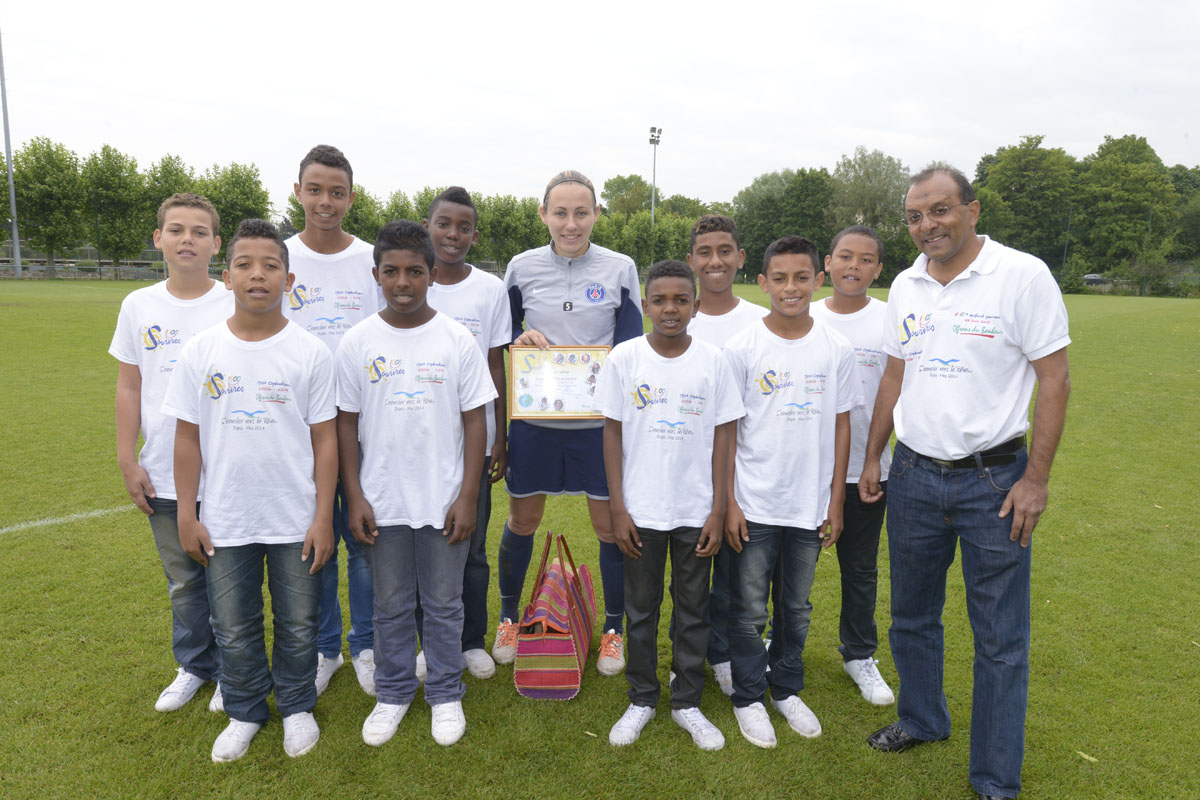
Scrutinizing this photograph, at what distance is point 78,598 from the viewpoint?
4.63 m

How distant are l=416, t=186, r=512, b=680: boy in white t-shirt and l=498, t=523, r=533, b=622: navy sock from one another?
0.26 meters

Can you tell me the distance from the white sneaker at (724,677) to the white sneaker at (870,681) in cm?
74

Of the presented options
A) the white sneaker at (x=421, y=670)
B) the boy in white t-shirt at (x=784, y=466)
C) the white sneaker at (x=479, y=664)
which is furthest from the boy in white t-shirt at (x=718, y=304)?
the white sneaker at (x=421, y=670)

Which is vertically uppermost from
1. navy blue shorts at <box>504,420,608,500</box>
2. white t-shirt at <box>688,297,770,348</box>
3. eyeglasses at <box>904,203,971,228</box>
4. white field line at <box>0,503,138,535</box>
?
eyeglasses at <box>904,203,971,228</box>

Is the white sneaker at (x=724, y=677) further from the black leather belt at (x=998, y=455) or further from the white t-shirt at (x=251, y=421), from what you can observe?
the white t-shirt at (x=251, y=421)

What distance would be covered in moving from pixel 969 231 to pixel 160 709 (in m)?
4.60

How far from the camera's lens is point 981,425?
2893mm

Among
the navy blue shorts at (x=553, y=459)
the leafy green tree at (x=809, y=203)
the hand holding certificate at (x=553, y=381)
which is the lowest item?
the navy blue shorts at (x=553, y=459)

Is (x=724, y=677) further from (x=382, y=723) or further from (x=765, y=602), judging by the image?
(x=382, y=723)

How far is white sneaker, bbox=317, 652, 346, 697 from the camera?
3.79 meters

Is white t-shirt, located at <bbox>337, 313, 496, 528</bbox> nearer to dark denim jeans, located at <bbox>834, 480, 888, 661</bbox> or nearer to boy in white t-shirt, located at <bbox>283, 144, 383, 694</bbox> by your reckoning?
boy in white t-shirt, located at <bbox>283, 144, 383, 694</bbox>

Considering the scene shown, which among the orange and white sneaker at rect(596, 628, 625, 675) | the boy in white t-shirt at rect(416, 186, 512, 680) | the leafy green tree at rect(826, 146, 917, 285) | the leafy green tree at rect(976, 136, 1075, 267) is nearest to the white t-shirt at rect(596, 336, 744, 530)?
the boy in white t-shirt at rect(416, 186, 512, 680)

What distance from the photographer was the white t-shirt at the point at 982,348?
2.80 metres

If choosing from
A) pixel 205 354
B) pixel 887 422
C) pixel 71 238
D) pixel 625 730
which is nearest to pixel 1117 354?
pixel 887 422
